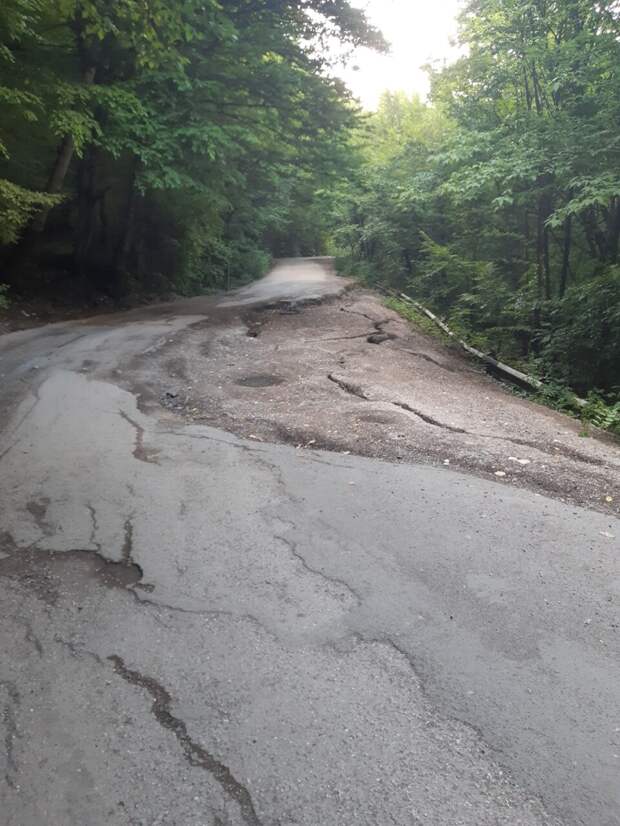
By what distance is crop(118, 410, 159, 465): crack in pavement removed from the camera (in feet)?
18.4

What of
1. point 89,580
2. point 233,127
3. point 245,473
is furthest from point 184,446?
point 233,127

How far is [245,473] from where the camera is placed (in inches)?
210

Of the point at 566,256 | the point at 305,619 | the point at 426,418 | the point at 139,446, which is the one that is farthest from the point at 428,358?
the point at 305,619

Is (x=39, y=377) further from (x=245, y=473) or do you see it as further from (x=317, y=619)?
(x=317, y=619)

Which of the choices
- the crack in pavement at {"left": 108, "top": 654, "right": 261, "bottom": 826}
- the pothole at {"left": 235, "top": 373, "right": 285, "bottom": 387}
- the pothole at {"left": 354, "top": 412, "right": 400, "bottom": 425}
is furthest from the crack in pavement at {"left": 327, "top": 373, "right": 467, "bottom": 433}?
the crack in pavement at {"left": 108, "top": 654, "right": 261, "bottom": 826}

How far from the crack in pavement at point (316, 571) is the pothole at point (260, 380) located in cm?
450

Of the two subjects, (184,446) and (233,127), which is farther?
(233,127)

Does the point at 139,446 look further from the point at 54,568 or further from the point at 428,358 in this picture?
the point at 428,358

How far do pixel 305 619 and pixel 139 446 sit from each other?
10.6ft

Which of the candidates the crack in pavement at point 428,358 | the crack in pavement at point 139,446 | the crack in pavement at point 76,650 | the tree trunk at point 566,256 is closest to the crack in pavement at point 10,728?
the crack in pavement at point 76,650

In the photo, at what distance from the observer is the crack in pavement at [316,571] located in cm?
353

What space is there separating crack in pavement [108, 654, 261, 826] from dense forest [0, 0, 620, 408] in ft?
19.8

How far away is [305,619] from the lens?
3307mm

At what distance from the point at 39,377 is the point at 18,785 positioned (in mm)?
7067
